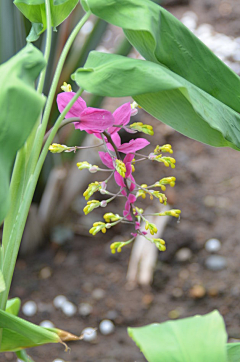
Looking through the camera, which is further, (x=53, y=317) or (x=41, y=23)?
(x=53, y=317)

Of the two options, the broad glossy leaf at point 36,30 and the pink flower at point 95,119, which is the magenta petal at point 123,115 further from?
the broad glossy leaf at point 36,30

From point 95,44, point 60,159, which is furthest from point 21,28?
point 60,159

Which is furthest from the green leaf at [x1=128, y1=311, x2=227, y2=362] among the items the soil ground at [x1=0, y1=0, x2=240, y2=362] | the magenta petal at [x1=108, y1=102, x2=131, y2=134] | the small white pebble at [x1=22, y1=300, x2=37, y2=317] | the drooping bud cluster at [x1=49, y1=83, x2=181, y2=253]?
the small white pebble at [x1=22, y1=300, x2=37, y2=317]

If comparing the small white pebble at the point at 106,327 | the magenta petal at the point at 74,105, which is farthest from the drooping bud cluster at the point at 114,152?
the small white pebble at the point at 106,327

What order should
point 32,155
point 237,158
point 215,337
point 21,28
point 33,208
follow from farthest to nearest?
point 237,158 < point 33,208 < point 21,28 < point 32,155 < point 215,337

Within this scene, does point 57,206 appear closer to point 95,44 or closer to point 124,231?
point 124,231

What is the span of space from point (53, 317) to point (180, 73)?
2.88 feet

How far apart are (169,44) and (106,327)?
2.85 feet

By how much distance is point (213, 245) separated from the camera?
1.35 m

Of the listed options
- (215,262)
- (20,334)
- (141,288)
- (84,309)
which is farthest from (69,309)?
(20,334)

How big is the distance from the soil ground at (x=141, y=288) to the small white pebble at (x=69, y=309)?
0.04ft

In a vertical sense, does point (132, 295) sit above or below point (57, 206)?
below

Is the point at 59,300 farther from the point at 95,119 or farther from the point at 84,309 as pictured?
the point at 95,119

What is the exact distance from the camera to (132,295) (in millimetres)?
1237
